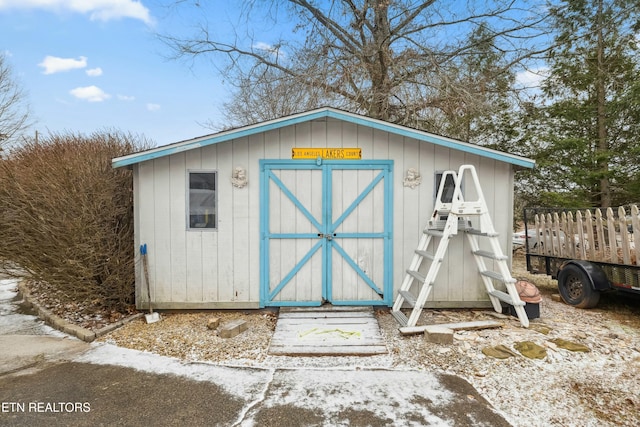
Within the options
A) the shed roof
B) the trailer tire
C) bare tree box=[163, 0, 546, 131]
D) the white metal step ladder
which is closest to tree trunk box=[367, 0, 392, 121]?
bare tree box=[163, 0, 546, 131]

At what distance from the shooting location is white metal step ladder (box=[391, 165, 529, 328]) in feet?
13.2

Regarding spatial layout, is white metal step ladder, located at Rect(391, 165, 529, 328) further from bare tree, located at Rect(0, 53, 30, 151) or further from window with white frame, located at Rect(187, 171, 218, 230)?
bare tree, located at Rect(0, 53, 30, 151)

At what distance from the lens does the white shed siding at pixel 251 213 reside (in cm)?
469

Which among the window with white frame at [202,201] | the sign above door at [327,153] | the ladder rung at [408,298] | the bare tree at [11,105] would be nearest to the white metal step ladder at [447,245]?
the ladder rung at [408,298]

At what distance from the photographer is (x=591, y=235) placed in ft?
16.2

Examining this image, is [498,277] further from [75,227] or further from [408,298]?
[75,227]

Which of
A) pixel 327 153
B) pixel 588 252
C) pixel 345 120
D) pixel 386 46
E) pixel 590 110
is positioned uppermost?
pixel 386 46

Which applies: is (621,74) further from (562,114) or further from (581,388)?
(581,388)

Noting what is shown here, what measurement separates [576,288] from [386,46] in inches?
316

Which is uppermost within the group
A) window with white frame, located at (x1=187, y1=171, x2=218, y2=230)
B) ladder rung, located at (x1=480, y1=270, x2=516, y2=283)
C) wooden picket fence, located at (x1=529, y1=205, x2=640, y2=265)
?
window with white frame, located at (x1=187, y1=171, x2=218, y2=230)

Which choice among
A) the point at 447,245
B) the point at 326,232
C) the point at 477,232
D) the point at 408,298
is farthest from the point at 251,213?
the point at 477,232

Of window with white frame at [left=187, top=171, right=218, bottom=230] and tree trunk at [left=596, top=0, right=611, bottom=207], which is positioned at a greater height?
tree trunk at [left=596, top=0, right=611, bottom=207]

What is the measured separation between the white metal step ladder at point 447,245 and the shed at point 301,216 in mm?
223

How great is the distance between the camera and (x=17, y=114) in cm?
1507
